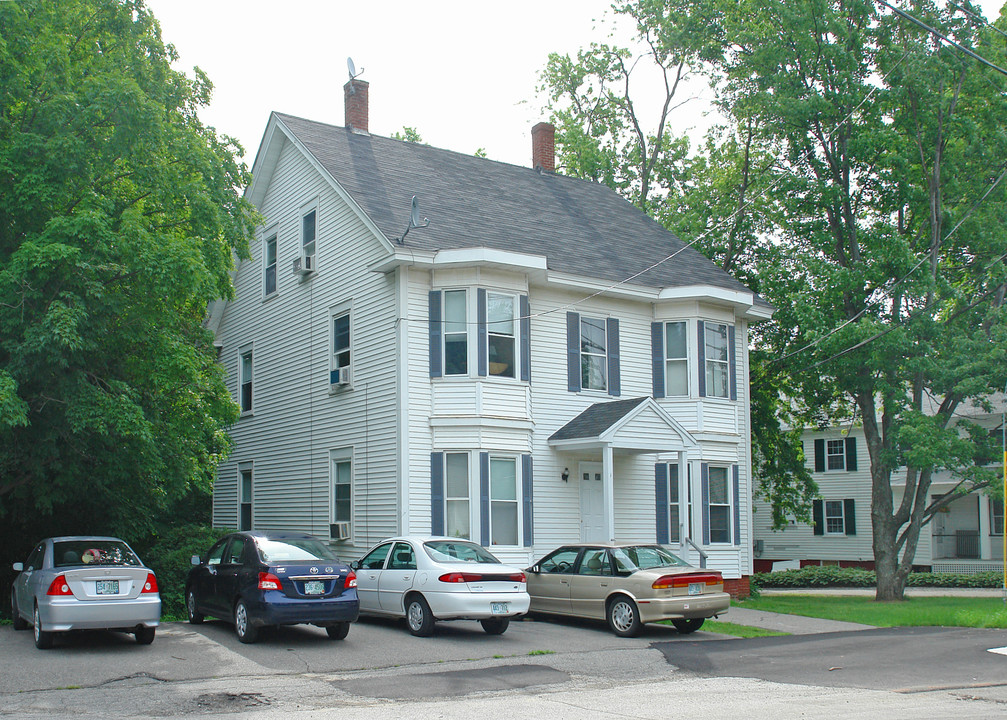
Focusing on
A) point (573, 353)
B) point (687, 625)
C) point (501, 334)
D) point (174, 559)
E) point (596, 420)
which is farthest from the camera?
point (573, 353)

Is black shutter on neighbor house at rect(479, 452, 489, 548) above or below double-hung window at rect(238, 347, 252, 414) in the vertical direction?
below

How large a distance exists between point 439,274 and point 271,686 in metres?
10.7

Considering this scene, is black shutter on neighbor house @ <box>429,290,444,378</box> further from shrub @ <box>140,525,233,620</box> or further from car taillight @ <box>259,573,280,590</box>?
car taillight @ <box>259,573,280,590</box>

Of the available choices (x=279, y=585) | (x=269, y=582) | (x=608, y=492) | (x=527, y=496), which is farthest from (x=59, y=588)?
(x=608, y=492)

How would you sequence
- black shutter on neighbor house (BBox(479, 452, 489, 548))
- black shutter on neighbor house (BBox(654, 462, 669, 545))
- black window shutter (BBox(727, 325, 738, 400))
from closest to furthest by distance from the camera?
black shutter on neighbor house (BBox(479, 452, 489, 548))
black shutter on neighbor house (BBox(654, 462, 669, 545))
black window shutter (BBox(727, 325, 738, 400))

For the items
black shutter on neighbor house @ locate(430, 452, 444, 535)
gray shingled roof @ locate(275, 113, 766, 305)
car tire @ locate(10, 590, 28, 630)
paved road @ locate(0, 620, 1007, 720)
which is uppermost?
gray shingled roof @ locate(275, 113, 766, 305)

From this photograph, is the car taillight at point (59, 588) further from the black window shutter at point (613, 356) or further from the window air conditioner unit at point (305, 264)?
the black window shutter at point (613, 356)

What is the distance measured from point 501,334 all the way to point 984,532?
89.2 feet

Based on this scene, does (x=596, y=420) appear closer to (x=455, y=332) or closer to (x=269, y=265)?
(x=455, y=332)

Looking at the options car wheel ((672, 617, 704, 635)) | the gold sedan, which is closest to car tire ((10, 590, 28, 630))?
the gold sedan

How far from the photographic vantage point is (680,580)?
15.5 meters

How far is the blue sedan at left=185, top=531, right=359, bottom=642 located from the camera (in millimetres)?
13242

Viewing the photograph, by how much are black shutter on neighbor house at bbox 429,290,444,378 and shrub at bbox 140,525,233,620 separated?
591cm

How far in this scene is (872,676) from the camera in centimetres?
1200
